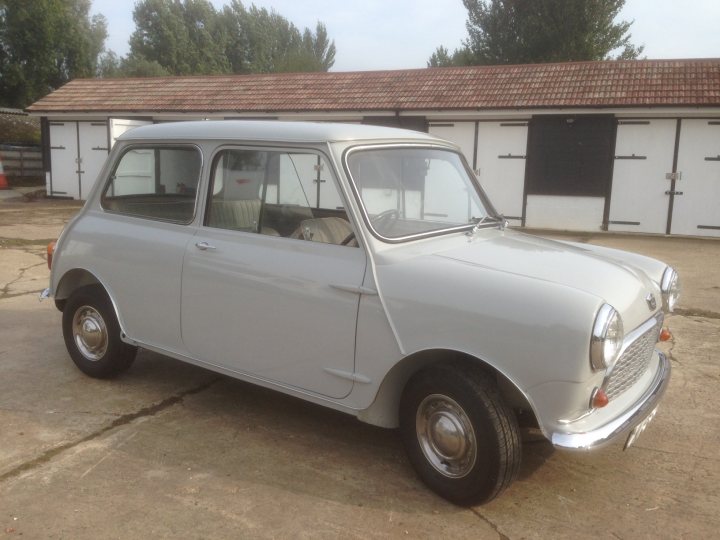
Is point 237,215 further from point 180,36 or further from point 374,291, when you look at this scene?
point 180,36

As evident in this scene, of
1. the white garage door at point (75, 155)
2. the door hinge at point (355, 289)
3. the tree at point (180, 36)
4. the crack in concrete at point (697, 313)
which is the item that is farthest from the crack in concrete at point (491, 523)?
the tree at point (180, 36)

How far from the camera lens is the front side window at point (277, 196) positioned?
3.41m

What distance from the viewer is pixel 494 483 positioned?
282 centimetres

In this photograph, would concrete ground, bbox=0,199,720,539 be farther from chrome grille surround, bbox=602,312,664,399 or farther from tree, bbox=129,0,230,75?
A: tree, bbox=129,0,230,75

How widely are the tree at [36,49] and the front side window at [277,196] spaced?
35465 millimetres

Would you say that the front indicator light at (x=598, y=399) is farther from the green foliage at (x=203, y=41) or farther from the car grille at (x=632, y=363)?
the green foliage at (x=203, y=41)

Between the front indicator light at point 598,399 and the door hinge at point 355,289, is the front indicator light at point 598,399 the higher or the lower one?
the lower one

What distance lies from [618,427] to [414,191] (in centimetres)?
163

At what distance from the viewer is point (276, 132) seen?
3.54 meters

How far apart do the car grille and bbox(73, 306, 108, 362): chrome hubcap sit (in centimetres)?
328

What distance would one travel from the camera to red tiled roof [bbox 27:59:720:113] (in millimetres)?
13969

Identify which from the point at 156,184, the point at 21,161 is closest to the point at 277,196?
the point at 156,184

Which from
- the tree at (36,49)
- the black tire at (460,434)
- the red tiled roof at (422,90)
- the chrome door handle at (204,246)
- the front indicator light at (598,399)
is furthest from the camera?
the tree at (36,49)

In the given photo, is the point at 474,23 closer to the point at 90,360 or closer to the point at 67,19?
the point at 67,19
